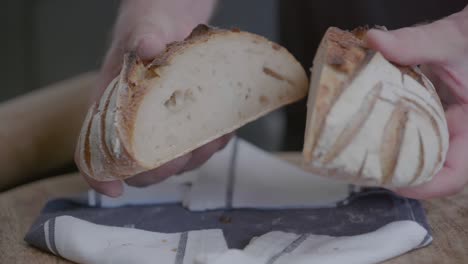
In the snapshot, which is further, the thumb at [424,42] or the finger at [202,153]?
the finger at [202,153]

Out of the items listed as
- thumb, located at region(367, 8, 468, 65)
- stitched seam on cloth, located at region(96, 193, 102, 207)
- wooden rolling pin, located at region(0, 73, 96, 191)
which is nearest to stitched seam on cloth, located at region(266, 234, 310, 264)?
thumb, located at region(367, 8, 468, 65)

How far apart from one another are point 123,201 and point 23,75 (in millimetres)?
2054

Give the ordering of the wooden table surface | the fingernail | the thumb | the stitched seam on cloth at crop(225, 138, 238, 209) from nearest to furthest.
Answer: the thumb, the wooden table surface, the fingernail, the stitched seam on cloth at crop(225, 138, 238, 209)

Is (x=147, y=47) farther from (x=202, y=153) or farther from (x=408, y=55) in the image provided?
(x=408, y=55)

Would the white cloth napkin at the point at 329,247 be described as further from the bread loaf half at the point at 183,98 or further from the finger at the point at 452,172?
the bread loaf half at the point at 183,98

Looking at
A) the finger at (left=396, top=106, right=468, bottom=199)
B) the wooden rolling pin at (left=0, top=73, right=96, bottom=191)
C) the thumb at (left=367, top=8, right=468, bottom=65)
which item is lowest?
the wooden rolling pin at (left=0, top=73, right=96, bottom=191)

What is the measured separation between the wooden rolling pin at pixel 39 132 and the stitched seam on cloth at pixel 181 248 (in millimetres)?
655

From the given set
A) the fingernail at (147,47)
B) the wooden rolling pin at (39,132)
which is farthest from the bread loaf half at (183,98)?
the wooden rolling pin at (39,132)

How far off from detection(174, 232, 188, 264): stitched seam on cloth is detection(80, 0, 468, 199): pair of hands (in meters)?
0.21

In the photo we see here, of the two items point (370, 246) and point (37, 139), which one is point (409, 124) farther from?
point (37, 139)

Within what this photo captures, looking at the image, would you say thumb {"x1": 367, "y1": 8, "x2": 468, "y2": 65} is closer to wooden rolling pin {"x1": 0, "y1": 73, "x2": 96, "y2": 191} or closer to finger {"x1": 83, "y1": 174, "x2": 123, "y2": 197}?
finger {"x1": 83, "y1": 174, "x2": 123, "y2": 197}

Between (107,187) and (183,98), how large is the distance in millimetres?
242

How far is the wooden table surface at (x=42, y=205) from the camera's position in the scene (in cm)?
133

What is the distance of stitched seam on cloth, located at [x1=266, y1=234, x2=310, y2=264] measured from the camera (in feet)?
4.08
